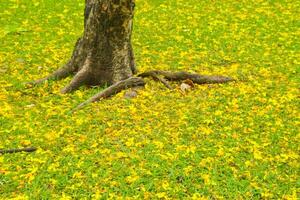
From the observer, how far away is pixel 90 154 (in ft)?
21.7

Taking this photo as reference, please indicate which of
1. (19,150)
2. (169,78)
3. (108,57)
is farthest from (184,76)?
(19,150)

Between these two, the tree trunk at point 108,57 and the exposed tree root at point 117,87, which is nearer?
the exposed tree root at point 117,87

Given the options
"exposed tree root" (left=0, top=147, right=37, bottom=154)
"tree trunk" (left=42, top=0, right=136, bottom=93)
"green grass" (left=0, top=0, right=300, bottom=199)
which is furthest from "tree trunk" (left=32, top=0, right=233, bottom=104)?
"exposed tree root" (left=0, top=147, right=37, bottom=154)

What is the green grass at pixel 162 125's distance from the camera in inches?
236

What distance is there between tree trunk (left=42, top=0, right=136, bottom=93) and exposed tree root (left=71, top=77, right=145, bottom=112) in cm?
30

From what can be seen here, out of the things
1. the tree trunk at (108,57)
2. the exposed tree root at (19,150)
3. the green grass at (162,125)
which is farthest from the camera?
the tree trunk at (108,57)

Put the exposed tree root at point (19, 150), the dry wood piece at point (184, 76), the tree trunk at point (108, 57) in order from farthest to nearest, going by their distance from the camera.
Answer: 1. the dry wood piece at point (184, 76)
2. the tree trunk at point (108, 57)
3. the exposed tree root at point (19, 150)

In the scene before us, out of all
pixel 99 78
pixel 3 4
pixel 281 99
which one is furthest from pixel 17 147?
pixel 3 4

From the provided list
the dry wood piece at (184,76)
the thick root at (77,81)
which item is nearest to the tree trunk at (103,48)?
the thick root at (77,81)

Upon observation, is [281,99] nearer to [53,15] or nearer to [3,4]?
[53,15]

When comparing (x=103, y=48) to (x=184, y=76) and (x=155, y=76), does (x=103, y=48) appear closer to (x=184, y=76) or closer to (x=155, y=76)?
(x=155, y=76)

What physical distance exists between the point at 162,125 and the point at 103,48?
7.56 ft

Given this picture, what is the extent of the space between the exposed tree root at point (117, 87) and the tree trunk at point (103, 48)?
30 centimetres

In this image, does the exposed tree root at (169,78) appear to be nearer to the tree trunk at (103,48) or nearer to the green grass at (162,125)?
the green grass at (162,125)
